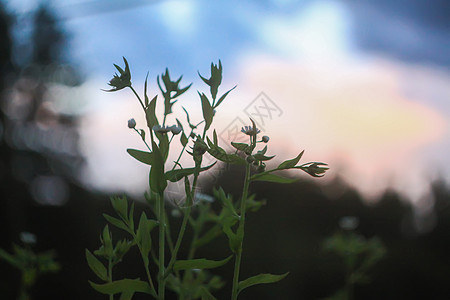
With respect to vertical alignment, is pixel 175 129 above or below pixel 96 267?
above

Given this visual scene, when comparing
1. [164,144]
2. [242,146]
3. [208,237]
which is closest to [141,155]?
[164,144]

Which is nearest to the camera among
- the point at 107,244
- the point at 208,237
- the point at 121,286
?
the point at 121,286

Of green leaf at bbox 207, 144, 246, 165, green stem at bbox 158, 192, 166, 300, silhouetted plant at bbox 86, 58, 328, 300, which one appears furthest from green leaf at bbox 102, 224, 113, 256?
green leaf at bbox 207, 144, 246, 165

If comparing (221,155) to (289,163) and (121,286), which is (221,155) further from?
(121,286)

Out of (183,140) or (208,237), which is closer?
(183,140)

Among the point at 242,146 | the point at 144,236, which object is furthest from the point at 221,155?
the point at 144,236

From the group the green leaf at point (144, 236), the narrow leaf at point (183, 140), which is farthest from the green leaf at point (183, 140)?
the green leaf at point (144, 236)

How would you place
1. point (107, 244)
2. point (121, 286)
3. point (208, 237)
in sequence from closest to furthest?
1. point (121, 286)
2. point (107, 244)
3. point (208, 237)

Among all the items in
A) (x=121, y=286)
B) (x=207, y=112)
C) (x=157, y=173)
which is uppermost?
(x=207, y=112)
